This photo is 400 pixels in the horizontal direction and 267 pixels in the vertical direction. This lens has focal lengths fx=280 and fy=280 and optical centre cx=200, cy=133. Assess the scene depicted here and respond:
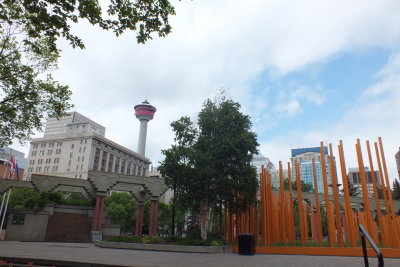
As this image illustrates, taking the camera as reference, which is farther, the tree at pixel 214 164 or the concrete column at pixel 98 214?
the concrete column at pixel 98 214

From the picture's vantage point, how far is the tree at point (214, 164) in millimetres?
19672

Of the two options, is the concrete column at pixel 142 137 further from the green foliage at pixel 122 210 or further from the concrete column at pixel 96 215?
the concrete column at pixel 96 215

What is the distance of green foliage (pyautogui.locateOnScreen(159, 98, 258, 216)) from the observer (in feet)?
64.5

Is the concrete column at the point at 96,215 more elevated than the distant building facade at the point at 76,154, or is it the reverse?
the distant building facade at the point at 76,154

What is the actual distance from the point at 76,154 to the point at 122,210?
148 ft

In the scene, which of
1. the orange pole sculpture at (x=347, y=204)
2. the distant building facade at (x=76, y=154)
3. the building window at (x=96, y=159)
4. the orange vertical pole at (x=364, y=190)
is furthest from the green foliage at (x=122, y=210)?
the orange vertical pole at (x=364, y=190)

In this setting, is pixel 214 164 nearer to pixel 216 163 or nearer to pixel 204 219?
pixel 216 163

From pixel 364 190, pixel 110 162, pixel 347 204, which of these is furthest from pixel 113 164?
pixel 364 190

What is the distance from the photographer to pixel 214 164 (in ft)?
65.2

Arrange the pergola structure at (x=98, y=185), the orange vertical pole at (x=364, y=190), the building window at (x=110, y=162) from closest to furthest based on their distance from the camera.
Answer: the orange vertical pole at (x=364, y=190) < the pergola structure at (x=98, y=185) < the building window at (x=110, y=162)

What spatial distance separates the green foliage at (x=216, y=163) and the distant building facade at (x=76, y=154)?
6969 centimetres

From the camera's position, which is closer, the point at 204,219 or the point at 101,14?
the point at 101,14

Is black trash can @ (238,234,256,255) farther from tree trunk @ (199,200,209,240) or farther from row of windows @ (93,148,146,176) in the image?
row of windows @ (93,148,146,176)

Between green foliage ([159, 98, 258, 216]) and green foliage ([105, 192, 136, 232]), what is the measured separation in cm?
3163
